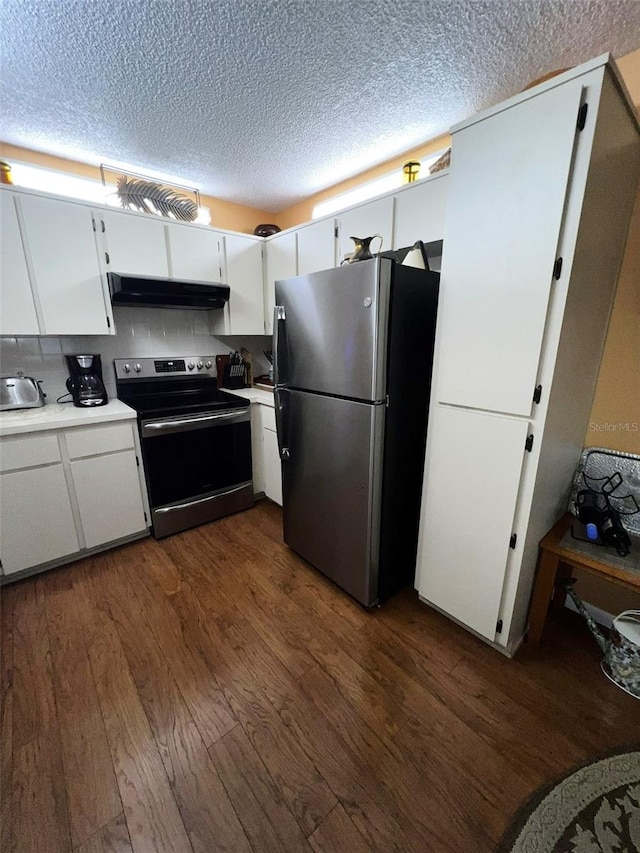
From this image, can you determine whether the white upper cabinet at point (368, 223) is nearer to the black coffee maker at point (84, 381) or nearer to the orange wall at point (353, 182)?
the orange wall at point (353, 182)

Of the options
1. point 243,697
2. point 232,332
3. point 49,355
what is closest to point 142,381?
point 49,355

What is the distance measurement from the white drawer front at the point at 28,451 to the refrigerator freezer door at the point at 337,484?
1.33 m

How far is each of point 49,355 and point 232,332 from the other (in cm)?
128

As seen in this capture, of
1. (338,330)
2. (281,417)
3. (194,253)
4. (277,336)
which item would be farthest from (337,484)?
(194,253)

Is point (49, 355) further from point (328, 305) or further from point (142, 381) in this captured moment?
point (328, 305)

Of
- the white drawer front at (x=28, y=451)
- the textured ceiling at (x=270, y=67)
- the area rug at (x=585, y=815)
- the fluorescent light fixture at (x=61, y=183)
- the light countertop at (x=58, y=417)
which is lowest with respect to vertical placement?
the area rug at (x=585, y=815)

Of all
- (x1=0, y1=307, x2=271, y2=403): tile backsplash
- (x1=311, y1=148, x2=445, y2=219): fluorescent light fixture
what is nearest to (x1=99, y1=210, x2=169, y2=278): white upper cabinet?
(x1=0, y1=307, x2=271, y2=403): tile backsplash

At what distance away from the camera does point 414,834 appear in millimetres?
976

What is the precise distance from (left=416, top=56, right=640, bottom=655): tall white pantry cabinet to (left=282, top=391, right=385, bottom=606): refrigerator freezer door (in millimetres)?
302

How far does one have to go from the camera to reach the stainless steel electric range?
229cm

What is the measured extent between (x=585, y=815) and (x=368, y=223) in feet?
8.81

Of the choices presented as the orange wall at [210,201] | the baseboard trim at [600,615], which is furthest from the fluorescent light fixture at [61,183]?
the baseboard trim at [600,615]

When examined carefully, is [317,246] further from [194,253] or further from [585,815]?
[585,815]

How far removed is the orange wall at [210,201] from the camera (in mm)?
2141
